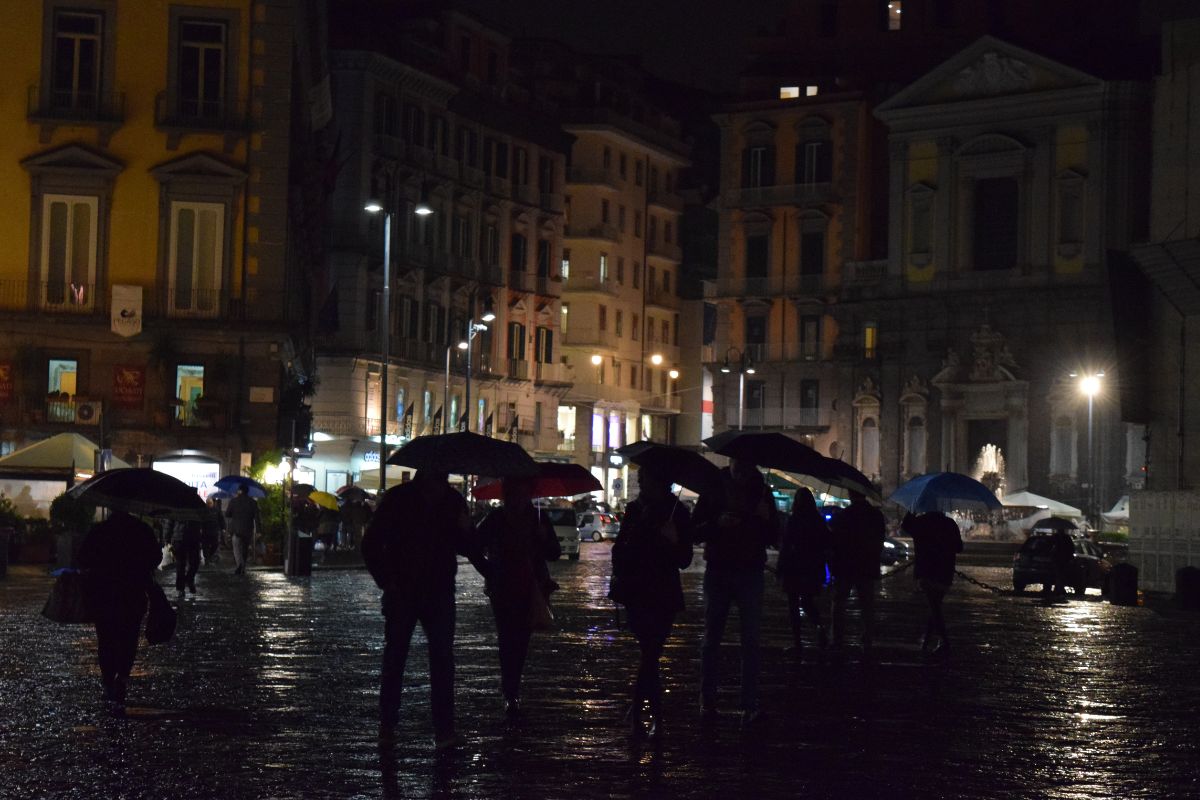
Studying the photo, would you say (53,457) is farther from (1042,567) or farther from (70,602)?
(70,602)

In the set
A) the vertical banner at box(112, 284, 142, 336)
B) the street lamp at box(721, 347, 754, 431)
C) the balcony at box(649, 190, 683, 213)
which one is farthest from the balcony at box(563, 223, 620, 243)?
the vertical banner at box(112, 284, 142, 336)

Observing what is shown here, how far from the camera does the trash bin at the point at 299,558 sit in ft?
138

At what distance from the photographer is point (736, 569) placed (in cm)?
1552

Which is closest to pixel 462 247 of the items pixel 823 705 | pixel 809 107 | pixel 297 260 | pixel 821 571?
pixel 809 107

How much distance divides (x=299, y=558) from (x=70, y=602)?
2616 centimetres

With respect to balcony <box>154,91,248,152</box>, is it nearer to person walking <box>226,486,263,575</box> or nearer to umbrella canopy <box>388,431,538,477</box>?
person walking <box>226,486,263,575</box>

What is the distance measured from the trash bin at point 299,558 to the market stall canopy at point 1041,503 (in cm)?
3717

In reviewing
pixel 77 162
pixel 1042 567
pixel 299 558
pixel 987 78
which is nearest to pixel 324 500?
pixel 77 162

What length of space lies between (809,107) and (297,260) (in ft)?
124

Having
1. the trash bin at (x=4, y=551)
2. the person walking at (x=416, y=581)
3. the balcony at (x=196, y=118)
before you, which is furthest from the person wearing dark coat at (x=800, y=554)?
the balcony at (x=196, y=118)

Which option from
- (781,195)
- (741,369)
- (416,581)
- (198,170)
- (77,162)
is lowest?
(416,581)

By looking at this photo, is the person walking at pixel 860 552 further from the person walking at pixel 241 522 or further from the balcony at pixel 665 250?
the balcony at pixel 665 250

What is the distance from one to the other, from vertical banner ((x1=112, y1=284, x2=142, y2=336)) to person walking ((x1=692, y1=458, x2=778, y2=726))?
37.9m

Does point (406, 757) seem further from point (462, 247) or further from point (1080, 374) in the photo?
point (462, 247)
